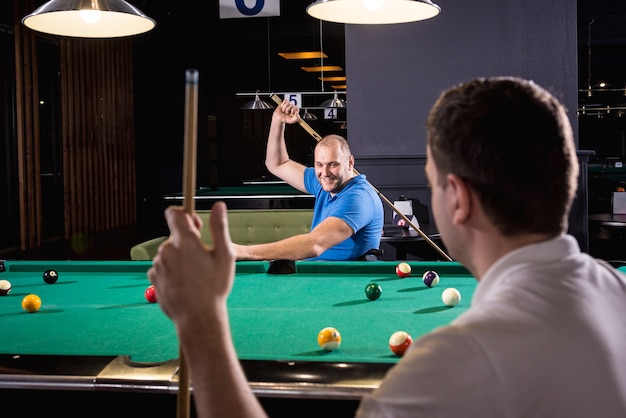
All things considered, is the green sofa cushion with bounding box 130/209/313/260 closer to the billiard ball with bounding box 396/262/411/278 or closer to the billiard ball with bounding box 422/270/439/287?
the billiard ball with bounding box 396/262/411/278

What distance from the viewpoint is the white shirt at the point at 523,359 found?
87 cm

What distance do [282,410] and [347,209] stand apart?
2420mm

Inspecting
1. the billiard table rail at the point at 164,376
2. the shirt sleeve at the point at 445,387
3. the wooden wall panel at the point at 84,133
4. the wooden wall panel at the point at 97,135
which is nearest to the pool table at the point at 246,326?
the billiard table rail at the point at 164,376

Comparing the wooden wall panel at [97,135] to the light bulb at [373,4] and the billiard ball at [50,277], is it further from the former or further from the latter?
the light bulb at [373,4]

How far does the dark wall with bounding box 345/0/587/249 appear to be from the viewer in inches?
248

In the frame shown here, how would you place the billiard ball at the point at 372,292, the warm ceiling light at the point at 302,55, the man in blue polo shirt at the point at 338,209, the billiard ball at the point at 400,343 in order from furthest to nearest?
the warm ceiling light at the point at 302,55 → the man in blue polo shirt at the point at 338,209 → the billiard ball at the point at 372,292 → the billiard ball at the point at 400,343

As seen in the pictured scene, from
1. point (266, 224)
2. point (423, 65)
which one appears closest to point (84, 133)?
point (266, 224)

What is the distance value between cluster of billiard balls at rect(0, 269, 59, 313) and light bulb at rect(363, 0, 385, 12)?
1.87m

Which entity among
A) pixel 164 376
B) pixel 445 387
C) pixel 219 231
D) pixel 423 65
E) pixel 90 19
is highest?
pixel 423 65

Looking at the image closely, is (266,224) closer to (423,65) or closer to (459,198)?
(423,65)

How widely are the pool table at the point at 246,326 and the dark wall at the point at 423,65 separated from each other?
11.1 ft

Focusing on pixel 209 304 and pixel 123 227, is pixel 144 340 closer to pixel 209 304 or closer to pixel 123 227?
pixel 209 304

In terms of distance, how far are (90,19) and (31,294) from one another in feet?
4.31

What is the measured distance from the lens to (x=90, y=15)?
3246 millimetres
